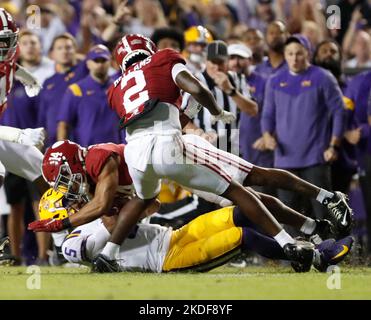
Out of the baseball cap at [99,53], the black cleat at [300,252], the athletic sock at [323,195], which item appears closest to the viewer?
the black cleat at [300,252]

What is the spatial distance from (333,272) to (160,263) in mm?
1165

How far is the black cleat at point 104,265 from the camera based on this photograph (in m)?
7.20

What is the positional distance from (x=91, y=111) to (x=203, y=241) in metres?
3.16

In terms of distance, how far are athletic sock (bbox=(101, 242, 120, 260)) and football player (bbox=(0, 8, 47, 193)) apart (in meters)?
1.13

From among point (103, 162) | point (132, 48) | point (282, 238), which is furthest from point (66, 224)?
point (282, 238)

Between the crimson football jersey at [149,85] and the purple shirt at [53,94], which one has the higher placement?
the crimson football jersey at [149,85]

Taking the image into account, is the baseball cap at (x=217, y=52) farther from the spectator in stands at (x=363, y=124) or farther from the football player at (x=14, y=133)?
the football player at (x=14, y=133)

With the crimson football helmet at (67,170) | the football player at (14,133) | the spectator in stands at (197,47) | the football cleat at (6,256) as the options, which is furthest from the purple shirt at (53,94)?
the crimson football helmet at (67,170)

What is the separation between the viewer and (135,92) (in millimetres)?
7258

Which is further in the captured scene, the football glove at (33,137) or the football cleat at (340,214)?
the football glove at (33,137)

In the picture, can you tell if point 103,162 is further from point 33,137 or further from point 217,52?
point 217,52

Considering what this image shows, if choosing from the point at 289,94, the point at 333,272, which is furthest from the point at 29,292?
the point at 289,94

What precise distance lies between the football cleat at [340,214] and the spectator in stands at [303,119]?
159 cm

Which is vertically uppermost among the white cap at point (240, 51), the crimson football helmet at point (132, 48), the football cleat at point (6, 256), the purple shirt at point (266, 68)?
the crimson football helmet at point (132, 48)
